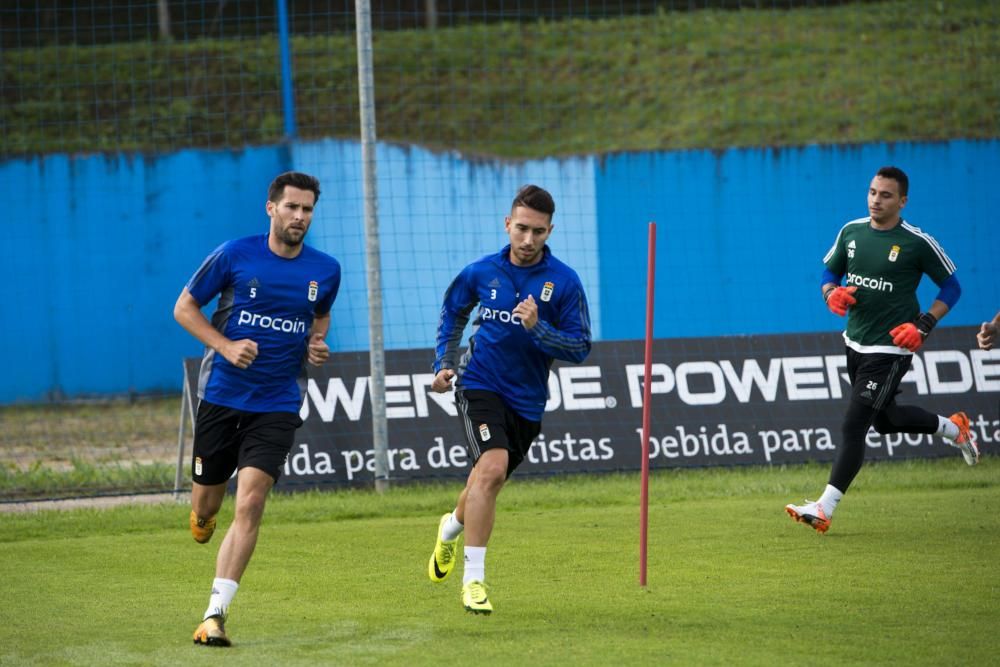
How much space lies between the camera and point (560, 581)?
7742mm

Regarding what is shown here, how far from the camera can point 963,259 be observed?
19.2 meters

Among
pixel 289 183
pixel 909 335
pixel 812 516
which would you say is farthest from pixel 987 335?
pixel 289 183

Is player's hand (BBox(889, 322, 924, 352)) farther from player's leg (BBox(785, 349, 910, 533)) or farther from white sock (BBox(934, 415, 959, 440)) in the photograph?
white sock (BBox(934, 415, 959, 440))

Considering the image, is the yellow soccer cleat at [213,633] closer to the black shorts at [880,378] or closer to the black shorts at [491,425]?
the black shorts at [491,425]

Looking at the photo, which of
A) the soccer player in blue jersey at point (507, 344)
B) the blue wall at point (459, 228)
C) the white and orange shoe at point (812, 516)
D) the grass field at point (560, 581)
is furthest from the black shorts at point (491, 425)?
the blue wall at point (459, 228)

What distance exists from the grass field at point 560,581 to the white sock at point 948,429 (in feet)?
1.76

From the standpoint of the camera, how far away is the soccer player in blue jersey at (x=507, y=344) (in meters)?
7.14

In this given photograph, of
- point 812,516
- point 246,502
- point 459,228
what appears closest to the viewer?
point 246,502

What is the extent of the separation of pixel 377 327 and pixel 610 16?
53.0ft

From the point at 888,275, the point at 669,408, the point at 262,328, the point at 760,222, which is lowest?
the point at 669,408

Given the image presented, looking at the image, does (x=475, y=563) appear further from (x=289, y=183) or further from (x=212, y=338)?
(x=289, y=183)

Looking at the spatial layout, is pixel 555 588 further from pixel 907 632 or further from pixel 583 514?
pixel 583 514

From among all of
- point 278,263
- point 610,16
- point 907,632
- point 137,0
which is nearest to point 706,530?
point 907,632

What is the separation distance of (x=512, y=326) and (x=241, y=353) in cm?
154
